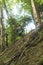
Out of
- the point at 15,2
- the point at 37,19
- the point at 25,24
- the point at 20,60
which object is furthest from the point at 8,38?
the point at 20,60

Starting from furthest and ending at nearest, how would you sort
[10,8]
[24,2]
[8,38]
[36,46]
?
1. [10,8]
2. [24,2]
3. [8,38]
4. [36,46]

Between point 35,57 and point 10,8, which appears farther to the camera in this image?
point 10,8

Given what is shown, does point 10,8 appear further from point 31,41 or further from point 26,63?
point 26,63

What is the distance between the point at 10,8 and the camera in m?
30.1

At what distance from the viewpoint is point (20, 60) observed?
28.7 ft

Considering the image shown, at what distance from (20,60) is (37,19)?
5400 millimetres

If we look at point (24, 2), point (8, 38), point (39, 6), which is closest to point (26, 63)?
point (8, 38)

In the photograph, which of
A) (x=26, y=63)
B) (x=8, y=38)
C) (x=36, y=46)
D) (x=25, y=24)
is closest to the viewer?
(x=26, y=63)

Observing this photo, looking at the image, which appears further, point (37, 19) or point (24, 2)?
point (24, 2)

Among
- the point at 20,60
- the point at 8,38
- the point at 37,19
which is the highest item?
the point at 37,19

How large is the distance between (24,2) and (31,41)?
1787cm

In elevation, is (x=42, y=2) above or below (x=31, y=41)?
above

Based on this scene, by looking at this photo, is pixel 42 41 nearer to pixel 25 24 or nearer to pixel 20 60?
pixel 20 60

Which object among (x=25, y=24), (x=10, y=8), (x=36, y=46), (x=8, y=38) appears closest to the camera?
(x=36, y=46)
